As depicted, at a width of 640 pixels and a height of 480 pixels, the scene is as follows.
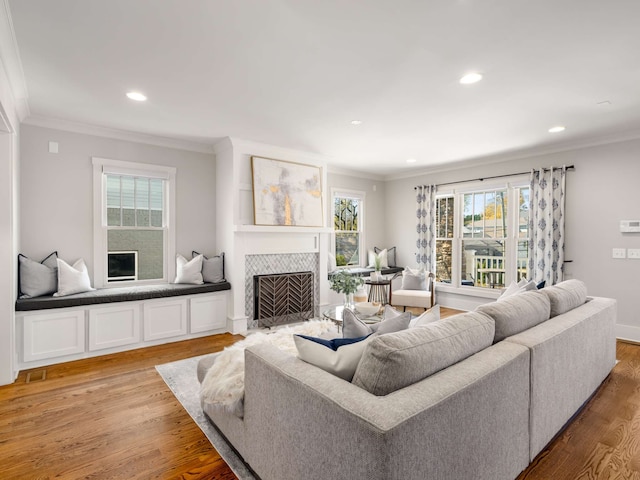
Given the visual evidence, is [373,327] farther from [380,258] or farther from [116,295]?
[380,258]

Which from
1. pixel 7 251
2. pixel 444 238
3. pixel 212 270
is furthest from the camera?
pixel 444 238

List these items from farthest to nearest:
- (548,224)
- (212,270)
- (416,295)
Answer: (416,295), (548,224), (212,270)

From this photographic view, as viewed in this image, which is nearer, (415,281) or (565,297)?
(565,297)

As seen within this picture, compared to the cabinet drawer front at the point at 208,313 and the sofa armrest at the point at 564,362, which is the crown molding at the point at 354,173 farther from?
the sofa armrest at the point at 564,362

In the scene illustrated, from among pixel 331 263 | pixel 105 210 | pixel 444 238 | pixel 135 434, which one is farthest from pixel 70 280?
pixel 444 238

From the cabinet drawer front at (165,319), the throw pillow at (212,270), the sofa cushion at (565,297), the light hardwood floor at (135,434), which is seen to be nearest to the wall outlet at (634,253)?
the light hardwood floor at (135,434)

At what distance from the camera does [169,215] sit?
4609mm

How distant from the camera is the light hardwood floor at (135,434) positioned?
196 centimetres

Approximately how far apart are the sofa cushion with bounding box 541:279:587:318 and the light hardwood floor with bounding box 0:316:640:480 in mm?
751

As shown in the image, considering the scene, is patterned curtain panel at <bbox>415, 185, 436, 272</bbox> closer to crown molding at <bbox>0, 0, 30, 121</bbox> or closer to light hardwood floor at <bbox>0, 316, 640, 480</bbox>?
light hardwood floor at <bbox>0, 316, 640, 480</bbox>

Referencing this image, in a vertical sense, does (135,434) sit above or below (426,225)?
below

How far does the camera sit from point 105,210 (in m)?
4.21

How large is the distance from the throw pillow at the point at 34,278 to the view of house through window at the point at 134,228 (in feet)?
2.09

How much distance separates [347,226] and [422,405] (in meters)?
5.41
